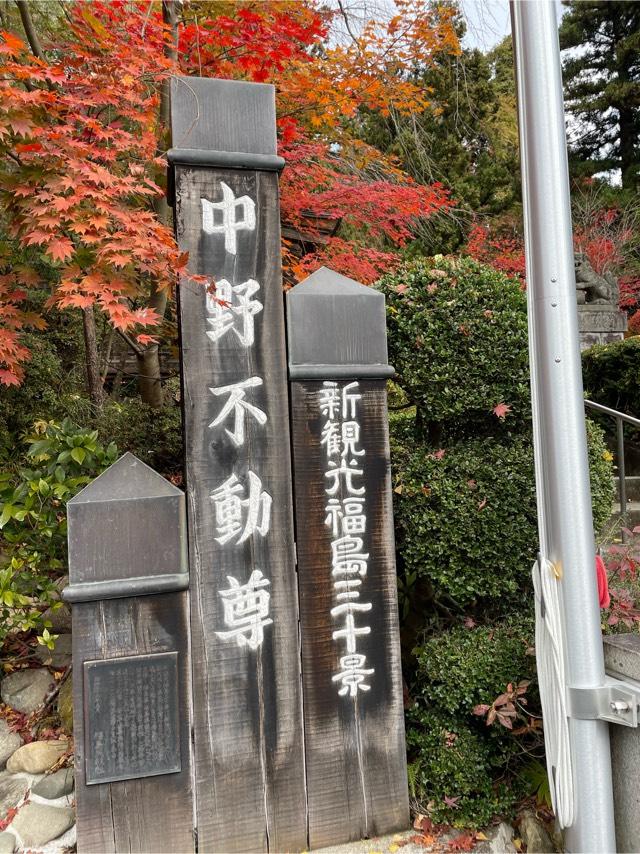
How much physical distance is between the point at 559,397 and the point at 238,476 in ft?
4.97

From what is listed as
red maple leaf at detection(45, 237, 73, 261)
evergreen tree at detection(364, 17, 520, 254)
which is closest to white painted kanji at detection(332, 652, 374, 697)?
red maple leaf at detection(45, 237, 73, 261)

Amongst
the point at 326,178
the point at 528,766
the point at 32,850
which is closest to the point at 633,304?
the point at 326,178

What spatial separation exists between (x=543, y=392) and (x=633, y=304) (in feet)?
47.2

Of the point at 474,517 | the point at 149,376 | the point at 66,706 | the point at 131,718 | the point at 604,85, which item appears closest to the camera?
the point at 131,718

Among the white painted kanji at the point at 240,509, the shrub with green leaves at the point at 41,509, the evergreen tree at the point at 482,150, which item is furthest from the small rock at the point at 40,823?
the evergreen tree at the point at 482,150

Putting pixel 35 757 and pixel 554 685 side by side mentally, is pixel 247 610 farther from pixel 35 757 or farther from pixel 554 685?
pixel 35 757

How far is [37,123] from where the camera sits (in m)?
3.23

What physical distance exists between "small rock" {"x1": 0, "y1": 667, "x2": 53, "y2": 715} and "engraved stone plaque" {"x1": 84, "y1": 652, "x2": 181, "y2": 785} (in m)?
1.50

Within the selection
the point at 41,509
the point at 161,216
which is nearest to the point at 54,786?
the point at 41,509

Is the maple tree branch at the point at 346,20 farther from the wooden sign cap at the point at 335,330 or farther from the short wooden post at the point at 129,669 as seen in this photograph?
the short wooden post at the point at 129,669

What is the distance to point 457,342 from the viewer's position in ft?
11.3

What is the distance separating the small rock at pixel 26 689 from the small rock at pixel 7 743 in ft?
0.66

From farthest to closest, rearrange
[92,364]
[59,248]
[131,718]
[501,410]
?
1. [92,364]
2. [501,410]
3. [59,248]
4. [131,718]

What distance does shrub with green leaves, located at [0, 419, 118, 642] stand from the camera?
3684mm
